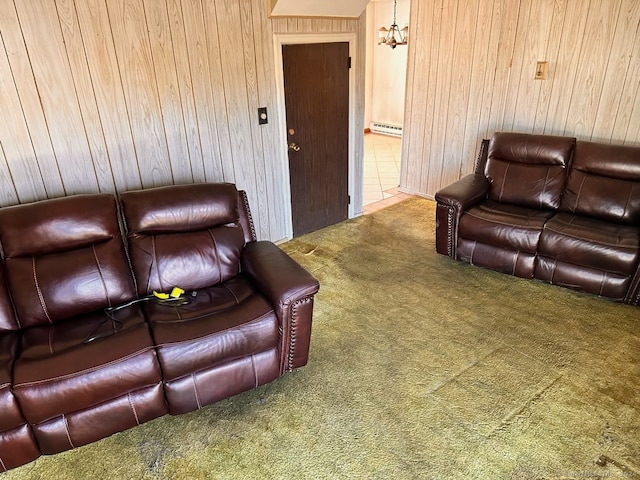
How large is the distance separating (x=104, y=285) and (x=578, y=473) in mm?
2413

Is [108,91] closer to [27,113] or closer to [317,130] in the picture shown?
[27,113]

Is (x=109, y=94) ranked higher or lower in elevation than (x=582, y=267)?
higher

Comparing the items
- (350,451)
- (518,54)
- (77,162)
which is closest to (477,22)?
(518,54)

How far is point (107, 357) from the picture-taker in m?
1.84

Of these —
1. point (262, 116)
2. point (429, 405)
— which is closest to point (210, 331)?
point (429, 405)

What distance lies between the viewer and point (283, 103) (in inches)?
142

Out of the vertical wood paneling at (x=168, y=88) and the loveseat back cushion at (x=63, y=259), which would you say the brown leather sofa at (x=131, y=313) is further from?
the vertical wood paneling at (x=168, y=88)

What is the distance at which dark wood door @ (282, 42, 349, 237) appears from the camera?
3.68 m

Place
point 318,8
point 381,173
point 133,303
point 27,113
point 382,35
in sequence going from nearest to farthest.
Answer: point 133,303, point 27,113, point 318,8, point 381,173, point 382,35

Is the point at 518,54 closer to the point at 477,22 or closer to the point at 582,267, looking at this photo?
the point at 477,22

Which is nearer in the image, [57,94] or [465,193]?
[57,94]

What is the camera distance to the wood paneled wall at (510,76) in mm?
3377

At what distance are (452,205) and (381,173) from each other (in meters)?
2.83

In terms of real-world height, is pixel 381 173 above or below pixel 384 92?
below
